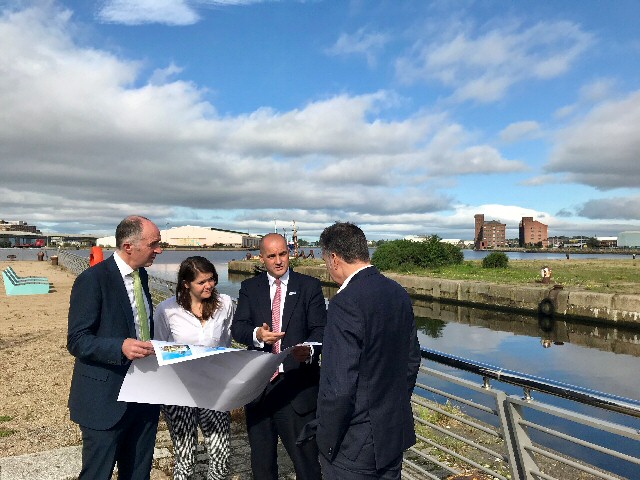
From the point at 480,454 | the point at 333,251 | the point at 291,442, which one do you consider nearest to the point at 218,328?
the point at 291,442

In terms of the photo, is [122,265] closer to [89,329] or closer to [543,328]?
[89,329]

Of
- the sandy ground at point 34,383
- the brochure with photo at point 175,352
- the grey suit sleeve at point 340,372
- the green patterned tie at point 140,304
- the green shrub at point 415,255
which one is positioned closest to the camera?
the grey suit sleeve at point 340,372

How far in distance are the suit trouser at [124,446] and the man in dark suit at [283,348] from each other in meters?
0.67

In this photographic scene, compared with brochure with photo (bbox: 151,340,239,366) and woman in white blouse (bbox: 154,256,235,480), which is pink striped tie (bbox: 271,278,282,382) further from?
brochure with photo (bbox: 151,340,239,366)

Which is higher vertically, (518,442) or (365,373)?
(365,373)

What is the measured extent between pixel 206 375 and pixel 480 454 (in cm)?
306

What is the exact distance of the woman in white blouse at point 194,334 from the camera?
3604 mm

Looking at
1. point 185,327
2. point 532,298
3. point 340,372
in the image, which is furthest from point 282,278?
point 532,298

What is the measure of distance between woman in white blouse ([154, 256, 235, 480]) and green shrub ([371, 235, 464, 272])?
1614 inches

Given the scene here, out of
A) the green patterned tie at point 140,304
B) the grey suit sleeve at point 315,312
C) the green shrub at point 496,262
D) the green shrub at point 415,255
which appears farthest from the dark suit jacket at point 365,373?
the green shrub at point 496,262

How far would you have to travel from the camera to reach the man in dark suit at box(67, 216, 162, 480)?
9.70ft

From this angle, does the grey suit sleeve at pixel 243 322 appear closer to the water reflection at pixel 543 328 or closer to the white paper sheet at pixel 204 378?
the white paper sheet at pixel 204 378

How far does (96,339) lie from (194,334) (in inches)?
33.3

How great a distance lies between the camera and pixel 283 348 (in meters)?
3.57
